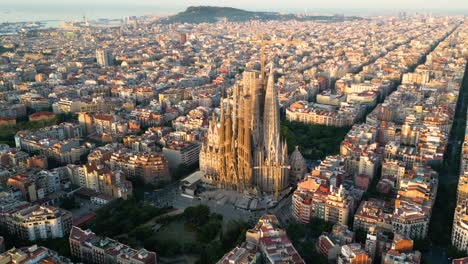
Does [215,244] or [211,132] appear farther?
[211,132]

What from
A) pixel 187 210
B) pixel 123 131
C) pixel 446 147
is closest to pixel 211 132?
pixel 187 210

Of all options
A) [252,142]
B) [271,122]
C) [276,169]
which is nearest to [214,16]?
[252,142]

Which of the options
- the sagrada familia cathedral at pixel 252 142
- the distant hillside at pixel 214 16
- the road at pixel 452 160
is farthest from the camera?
the distant hillside at pixel 214 16

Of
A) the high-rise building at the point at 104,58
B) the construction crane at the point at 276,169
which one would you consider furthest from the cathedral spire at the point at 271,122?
the high-rise building at the point at 104,58

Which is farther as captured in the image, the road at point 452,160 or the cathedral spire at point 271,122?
the cathedral spire at point 271,122

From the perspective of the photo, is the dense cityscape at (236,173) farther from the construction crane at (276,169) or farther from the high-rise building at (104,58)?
the high-rise building at (104,58)

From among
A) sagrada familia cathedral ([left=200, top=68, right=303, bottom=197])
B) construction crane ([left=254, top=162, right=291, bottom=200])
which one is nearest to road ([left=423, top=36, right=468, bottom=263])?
construction crane ([left=254, top=162, right=291, bottom=200])

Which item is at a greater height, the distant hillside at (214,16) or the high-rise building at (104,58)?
the distant hillside at (214,16)

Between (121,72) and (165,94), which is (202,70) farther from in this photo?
(165,94)

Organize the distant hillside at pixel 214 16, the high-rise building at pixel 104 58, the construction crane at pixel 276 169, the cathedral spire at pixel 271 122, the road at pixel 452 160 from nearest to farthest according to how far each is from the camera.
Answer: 1. the road at pixel 452 160
2. the cathedral spire at pixel 271 122
3. the construction crane at pixel 276 169
4. the high-rise building at pixel 104 58
5. the distant hillside at pixel 214 16
